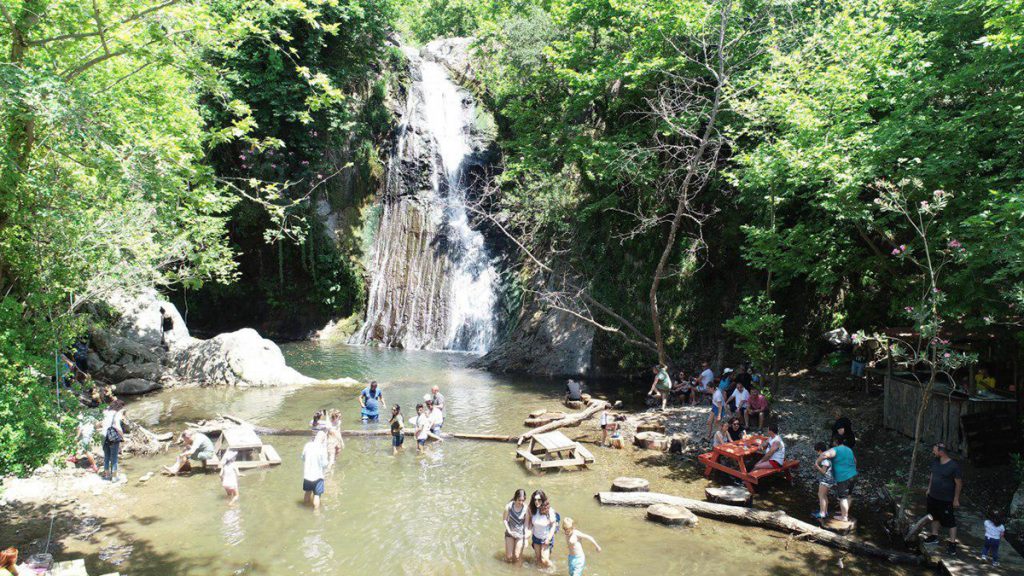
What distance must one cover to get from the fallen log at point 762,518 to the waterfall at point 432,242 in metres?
17.7

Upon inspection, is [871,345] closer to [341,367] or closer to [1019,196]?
[1019,196]

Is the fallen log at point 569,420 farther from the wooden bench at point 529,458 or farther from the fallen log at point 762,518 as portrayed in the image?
the fallen log at point 762,518

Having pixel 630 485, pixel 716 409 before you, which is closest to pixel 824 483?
pixel 630 485

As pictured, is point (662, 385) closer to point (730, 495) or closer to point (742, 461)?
point (742, 461)

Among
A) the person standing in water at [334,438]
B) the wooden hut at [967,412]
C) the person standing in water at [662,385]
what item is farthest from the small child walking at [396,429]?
the wooden hut at [967,412]

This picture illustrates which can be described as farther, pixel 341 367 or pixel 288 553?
pixel 341 367

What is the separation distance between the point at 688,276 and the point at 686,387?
5126 millimetres

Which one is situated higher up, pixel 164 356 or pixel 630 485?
pixel 164 356

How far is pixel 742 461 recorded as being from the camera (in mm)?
11148

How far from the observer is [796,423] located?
47.1 feet

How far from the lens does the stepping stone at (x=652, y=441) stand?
45.5 feet

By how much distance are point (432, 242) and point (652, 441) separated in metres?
19.4

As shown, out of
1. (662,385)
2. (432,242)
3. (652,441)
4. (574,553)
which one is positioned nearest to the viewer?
(574,553)

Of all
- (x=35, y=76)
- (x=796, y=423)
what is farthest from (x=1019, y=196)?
(x=35, y=76)
